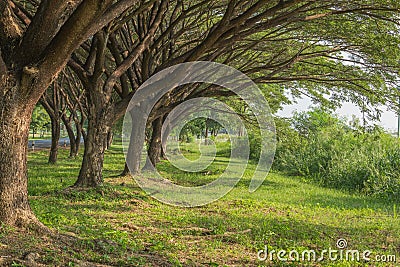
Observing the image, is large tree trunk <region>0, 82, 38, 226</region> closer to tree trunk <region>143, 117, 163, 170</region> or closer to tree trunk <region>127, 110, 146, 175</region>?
tree trunk <region>127, 110, 146, 175</region>

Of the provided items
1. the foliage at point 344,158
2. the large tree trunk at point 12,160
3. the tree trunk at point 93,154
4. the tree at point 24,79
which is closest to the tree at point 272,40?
the tree trunk at point 93,154

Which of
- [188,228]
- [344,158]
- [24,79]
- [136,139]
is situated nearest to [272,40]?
[136,139]

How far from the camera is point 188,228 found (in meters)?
7.66

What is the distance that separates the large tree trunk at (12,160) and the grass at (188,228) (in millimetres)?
301

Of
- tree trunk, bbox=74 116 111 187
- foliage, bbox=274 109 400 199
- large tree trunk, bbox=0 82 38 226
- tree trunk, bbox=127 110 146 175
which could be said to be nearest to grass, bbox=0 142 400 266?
large tree trunk, bbox=0 82 38 226

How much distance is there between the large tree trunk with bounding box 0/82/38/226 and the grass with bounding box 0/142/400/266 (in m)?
0.30

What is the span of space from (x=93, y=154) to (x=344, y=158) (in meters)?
11.2

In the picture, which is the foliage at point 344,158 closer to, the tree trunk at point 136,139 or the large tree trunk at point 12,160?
the tree trunk at point 136,139

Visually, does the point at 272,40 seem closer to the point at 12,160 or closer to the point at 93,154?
the point at 93,154

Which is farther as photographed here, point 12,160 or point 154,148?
point 154,148

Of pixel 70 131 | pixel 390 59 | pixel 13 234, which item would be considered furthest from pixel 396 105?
pixel 70 131

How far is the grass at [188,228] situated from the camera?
A: 5.27 metres

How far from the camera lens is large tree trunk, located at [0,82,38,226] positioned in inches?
220

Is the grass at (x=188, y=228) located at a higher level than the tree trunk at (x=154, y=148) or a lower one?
lower
